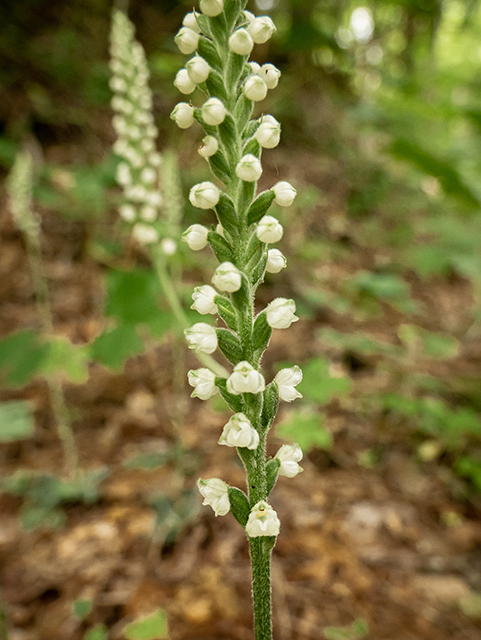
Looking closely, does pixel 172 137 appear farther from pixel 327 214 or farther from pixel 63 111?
pixel 327 214

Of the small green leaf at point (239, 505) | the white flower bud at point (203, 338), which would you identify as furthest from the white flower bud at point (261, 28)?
the small green leaf at point (239, 505)

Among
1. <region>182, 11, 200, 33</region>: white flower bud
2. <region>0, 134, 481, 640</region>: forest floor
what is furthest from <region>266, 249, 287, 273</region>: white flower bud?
<region>0, 134, 481, 640</region>: forest floor

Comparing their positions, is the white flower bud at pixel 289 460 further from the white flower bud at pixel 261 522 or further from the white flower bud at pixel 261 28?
the white flower bud at pixel 261 28

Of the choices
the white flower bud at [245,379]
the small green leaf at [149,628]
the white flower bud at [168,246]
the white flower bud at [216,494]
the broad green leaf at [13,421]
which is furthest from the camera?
the white flower bud at [168,246]

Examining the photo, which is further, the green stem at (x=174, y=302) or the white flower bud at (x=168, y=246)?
the white flower bud at (x=168, y=246)

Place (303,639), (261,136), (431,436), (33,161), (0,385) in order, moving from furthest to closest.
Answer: (33,161) → (0,385) → (431,436) → (303,639) → (261,136)

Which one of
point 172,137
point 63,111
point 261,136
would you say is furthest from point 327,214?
point 261,136

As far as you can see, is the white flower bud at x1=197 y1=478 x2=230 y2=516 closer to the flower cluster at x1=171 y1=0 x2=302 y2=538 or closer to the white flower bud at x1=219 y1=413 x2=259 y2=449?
the flower cluster at x1=171 y1=0 x2=302 y2=538
